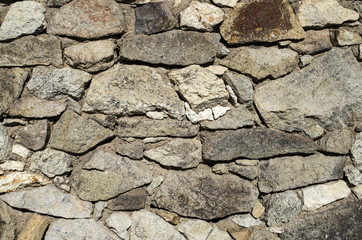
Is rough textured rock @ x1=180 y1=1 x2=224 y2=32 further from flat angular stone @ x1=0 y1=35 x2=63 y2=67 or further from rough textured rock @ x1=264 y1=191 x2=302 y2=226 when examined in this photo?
rough textured rock @ x1=264 y1=191 x2=302 y2=226

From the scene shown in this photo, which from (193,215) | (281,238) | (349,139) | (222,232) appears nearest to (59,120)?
(193,215)

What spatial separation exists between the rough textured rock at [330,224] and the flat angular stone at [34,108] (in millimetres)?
1320

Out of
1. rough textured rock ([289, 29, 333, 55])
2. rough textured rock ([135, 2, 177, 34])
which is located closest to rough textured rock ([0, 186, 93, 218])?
rough textured rock ([135, 2, 177, 34])

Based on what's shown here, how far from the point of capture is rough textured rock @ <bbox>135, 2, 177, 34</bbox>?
5.28 feet

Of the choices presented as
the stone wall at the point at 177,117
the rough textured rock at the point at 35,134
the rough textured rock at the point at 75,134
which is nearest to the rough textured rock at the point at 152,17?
the stone wall at the point at 177,117

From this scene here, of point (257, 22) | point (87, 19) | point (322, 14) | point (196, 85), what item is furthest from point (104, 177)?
point (322, 14)

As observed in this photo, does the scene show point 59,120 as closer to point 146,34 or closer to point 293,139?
point 146,34

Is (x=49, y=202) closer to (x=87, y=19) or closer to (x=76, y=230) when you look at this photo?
(x=76, y=230)

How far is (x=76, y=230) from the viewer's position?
5.36 ft

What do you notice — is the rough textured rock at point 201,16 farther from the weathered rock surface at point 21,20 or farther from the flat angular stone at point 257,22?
the weathered rock surface at point 21,20

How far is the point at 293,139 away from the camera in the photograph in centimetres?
177

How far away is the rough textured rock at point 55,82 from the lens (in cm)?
157

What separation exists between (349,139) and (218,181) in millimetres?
763

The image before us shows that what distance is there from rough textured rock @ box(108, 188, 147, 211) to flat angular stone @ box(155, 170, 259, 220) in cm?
9
